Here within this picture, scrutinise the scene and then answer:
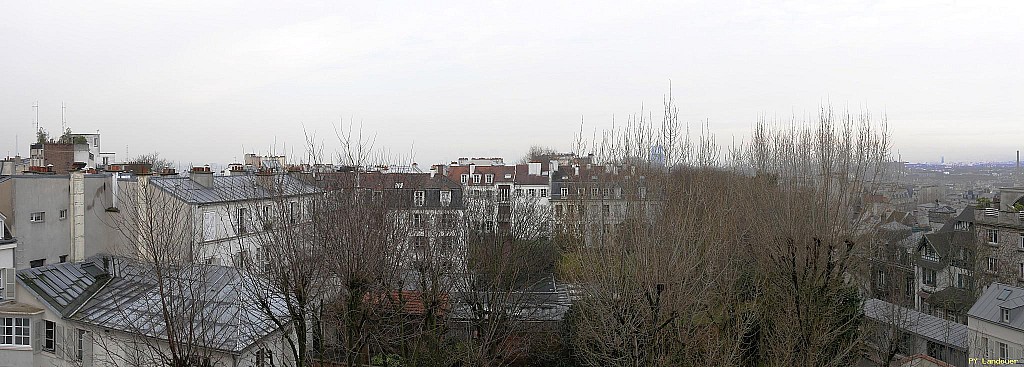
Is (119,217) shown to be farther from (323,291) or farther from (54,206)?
(323,291)

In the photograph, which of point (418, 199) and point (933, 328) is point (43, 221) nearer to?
point (418, 199)

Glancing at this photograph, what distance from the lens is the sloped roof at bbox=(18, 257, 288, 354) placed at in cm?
1574

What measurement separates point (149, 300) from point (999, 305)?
88.6 ft

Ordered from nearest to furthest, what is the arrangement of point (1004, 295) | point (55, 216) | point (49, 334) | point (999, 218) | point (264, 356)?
point (264, 356), point (49, 334), point (55, 216), point (1004, 295), point (999, 218)

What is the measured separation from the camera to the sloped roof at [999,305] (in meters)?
24.2

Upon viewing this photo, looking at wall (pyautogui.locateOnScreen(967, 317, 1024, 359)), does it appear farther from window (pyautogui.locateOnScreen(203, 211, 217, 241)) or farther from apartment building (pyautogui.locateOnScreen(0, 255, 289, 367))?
window (pyautogui.locateOnScreen(203, 211, 217, 241))

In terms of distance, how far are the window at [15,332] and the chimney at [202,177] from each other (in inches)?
400

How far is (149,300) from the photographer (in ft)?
57.4

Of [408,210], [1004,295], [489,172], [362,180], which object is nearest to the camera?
[362,180]

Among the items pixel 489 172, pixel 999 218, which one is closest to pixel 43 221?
pixel 489 172

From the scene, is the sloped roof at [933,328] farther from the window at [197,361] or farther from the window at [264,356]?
the window at [197,361]

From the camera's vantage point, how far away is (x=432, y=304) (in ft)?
60.2

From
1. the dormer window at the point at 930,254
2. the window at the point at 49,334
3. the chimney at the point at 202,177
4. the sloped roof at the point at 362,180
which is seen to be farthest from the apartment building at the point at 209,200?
the dormer window at the point at 930,254

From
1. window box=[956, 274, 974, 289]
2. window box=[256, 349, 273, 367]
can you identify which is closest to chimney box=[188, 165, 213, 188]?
window box=[256, 349, 273, 367]
